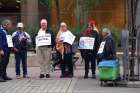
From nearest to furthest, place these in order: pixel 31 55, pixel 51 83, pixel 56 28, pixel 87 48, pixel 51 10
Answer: pixel 51 83
pixel 87 48
pixel 31 55
pixel 56 28
pixel 51 10

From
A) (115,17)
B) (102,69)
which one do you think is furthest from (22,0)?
(102,69)

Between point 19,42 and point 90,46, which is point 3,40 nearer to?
point 19,42

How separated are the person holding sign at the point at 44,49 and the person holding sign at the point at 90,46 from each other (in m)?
1.04

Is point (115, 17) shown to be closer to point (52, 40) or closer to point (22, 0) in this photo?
point (22, 0)

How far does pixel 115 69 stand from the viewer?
17641 mm

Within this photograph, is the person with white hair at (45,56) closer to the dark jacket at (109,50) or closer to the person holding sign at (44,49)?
the person holding sign at (44,49)

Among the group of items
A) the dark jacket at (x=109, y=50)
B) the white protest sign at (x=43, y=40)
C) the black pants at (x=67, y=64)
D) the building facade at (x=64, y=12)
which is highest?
the building facade at (x=64, y=12)

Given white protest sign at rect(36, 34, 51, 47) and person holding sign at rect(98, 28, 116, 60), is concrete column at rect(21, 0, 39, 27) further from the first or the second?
person holding sign at rect(98, 28, 116, 60)

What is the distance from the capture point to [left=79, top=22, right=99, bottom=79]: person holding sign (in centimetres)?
1991

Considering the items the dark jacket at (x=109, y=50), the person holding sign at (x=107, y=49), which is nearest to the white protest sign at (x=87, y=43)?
the person holding sign at (x=107, y=49)

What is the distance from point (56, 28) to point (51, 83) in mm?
9022

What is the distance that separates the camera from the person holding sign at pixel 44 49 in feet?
65.9

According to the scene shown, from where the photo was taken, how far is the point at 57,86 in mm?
17797

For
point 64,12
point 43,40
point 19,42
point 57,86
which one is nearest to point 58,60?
point 43,40
